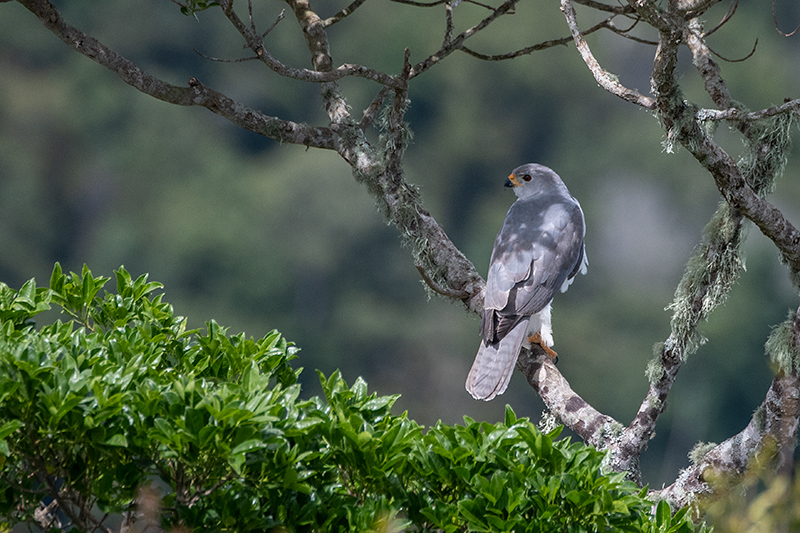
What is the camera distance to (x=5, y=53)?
129ft

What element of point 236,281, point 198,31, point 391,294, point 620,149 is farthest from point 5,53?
point 620,149

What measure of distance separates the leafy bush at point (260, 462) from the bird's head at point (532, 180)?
2801mm

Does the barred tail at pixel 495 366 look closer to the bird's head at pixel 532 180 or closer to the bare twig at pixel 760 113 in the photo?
the bare twig at pixel 760 113

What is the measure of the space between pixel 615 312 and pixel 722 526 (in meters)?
36.7

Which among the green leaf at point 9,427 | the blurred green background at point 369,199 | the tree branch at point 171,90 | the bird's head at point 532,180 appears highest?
the blurred green background at point 369,199

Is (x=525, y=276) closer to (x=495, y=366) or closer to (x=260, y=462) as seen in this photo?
(x=495, y=366)

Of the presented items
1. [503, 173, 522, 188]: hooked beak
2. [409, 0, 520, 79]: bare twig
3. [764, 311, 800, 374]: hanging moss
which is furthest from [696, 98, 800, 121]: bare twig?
[503, 173, 522, 188]: hooked beak

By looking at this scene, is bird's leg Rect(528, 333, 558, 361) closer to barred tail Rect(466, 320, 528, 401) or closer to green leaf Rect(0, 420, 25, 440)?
barred tail Rect(466, 320, 528, 401)

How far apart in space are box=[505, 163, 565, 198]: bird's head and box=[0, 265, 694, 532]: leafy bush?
2.80 m

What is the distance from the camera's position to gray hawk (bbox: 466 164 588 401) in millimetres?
3314

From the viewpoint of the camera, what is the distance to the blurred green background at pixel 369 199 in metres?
33.4

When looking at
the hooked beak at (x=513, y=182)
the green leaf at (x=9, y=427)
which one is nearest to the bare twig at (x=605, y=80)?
the hooked beak at (x=513, y=182)

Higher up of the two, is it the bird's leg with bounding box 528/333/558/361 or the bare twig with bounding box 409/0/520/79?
the bare twig with bounding box 409/0/520/79

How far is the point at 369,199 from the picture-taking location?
119ft
